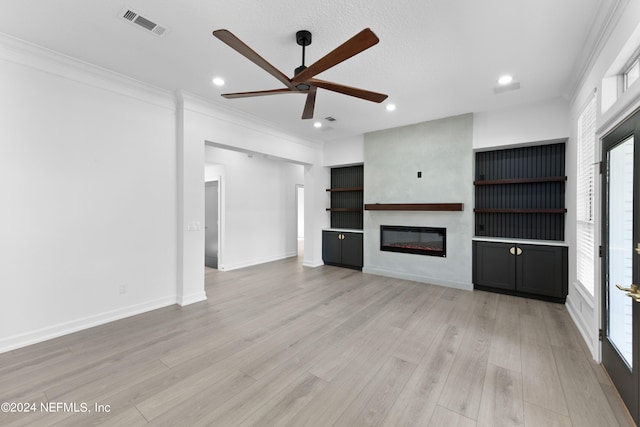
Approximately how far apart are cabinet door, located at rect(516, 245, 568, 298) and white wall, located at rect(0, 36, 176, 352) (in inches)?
205

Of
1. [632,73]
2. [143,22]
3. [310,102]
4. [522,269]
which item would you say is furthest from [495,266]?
[143,22]

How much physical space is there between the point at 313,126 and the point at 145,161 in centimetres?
294

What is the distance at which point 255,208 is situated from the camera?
6.84m

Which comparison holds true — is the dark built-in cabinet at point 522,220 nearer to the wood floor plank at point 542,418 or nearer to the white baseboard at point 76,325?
the wood floor plank at point 542,418

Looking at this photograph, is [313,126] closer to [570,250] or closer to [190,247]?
[190,247]

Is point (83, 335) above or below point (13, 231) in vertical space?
below

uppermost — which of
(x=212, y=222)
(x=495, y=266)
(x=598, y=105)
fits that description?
(x=598, y=105)

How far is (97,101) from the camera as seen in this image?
3.22 metres

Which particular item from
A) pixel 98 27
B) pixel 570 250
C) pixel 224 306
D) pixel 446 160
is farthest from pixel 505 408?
pixel 98 27

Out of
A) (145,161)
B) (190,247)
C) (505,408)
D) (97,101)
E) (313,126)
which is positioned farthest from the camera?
(313,126)

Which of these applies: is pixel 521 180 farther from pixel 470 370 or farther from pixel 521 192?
pixel 470 370

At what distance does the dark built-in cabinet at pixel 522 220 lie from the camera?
3.96 metres

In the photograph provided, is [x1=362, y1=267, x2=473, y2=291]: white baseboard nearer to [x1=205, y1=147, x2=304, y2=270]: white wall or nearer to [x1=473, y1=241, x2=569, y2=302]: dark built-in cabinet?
[x1=473, y1=241, x2=569, y2=302]: dark built-in cabinet

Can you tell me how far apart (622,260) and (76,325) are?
206 inches
